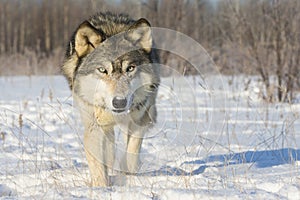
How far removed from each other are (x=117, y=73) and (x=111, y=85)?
0.47 ft

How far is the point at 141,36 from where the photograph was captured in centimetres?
409

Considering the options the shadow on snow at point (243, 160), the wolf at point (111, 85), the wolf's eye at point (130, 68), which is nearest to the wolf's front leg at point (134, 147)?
the wolf at point (111, 85)

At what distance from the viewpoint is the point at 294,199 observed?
2.82m

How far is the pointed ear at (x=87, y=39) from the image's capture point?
384 cm

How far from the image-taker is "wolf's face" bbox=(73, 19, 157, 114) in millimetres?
3695

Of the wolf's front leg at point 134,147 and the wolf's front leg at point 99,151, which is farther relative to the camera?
the wolf's front leg at point 134,147

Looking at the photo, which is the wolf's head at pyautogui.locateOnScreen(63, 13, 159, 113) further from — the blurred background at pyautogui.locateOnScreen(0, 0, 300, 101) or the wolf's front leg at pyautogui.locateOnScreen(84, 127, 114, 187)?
the blurred background at pyautogui.locateOnScreen(0, 0, 300, 101)

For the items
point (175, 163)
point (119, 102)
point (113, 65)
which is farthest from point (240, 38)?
point (119, 102)

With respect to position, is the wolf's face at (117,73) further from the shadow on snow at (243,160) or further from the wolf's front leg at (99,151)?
the shadow on snow at (243,160)

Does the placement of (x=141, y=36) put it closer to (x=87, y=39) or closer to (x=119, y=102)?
(x=87, y=39)

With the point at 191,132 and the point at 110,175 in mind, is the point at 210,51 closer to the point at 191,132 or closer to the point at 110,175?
the point at 191,132

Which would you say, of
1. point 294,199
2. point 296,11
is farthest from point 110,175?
point 296,11

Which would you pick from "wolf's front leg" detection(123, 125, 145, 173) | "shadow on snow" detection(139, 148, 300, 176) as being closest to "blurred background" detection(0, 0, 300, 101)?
"shadow on snow" detection(139, 148, 300, 176)

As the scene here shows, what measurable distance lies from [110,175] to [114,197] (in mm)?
1187
